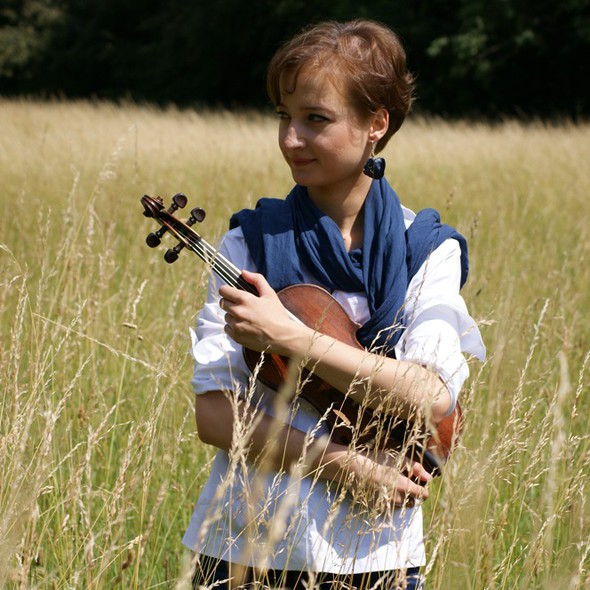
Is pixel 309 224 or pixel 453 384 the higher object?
pixel 309 224

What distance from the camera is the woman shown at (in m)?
1.62

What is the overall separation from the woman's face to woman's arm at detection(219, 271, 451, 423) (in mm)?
302

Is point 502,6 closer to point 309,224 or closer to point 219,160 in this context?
point 219,160

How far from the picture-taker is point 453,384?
167cm

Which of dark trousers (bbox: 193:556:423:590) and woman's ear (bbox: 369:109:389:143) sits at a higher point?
woman's ear (bbox: 369:109:389:143)

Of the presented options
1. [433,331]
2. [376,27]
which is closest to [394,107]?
[376,27]

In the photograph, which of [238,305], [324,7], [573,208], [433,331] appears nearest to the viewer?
[238,305]

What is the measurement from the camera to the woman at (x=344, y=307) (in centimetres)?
162

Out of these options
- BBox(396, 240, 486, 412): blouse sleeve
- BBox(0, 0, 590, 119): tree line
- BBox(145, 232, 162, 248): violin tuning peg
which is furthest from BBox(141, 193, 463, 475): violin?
BBox(0, 0, 590, 119): tree line

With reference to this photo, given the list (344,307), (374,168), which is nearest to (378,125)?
(374,168)

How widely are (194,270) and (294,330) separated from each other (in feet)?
7.81

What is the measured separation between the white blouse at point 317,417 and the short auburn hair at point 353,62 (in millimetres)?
320

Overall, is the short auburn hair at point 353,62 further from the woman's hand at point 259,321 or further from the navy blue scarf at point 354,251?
the woman's hand at point 259,321

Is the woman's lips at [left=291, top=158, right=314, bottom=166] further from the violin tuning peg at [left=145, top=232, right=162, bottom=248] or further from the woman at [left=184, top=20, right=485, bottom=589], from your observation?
the violin tuning peg at [left=145, top=232, right=162, bottom=248]
